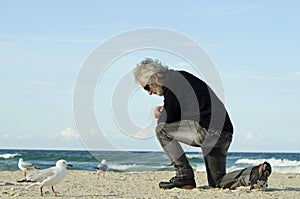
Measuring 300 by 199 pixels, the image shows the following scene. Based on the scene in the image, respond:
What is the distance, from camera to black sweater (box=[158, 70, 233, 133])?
6867mm

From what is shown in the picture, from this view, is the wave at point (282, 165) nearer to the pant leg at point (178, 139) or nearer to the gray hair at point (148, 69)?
the pant leg at point (178, 139)

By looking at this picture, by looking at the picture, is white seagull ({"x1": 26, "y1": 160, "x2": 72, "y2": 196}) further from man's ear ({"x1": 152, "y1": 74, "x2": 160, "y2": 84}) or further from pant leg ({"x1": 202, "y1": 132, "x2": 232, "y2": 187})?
pant leg ({"x1": 202, "y1": 132, "x2": 232, "y2": 187})

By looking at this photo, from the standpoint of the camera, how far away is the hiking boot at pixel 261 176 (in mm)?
6906

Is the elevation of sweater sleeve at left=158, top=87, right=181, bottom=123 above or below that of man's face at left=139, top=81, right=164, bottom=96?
below

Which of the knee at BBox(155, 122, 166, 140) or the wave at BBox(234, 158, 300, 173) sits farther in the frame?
the wave at BBox(234, 158, 300, 173)

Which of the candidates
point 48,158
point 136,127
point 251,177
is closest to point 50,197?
point 136,127

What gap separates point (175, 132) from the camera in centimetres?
710

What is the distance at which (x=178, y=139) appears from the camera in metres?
7.15

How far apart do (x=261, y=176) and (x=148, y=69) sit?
1884 mm

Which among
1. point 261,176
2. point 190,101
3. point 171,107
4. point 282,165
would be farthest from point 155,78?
point 282,165

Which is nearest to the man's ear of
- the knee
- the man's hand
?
the man's hand

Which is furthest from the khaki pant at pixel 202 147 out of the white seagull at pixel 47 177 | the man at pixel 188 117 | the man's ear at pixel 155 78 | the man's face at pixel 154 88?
the white seagull at pixel 47 177

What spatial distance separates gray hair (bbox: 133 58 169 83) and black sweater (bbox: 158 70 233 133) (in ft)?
0.30

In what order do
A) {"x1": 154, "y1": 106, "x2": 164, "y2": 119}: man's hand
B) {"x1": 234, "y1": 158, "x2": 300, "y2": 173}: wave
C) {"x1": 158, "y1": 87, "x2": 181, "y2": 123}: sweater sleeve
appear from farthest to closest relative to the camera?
{"x1": 234, "y1": 158, "x2": 300, "y2": 173}: wave → {"x1": 154, "y1": 106, "x2": 164, "y2": 119}: man's hand → {"x1": 158, "y1": 87, "x2": 181, "y2": 123}: sweater sleeve
